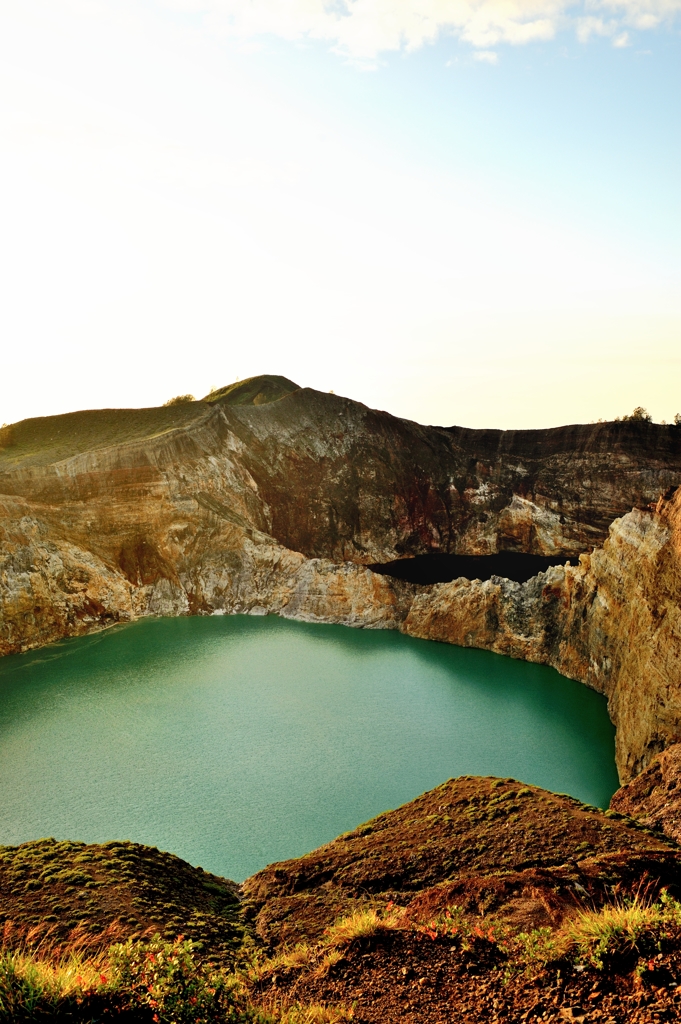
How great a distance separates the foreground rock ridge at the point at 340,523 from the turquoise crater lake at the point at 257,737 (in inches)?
91.4

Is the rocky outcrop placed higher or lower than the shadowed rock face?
lower

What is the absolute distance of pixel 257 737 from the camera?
19.3 metres

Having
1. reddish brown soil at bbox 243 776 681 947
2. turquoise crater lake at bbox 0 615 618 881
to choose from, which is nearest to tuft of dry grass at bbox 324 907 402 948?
reddish brown soil at bbox 243 776 681 947

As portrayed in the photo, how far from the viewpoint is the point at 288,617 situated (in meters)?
35.0

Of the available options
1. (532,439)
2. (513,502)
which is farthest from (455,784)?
(532,439)

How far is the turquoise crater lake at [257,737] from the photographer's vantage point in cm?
1479

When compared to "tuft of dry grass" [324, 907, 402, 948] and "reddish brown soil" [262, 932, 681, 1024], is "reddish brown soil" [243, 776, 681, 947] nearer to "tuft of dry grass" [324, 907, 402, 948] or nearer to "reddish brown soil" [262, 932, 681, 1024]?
"tuft of dry grass" [324, 907, 402, 948]

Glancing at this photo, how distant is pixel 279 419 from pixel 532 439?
1896 cm

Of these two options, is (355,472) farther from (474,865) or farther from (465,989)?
(465,989)

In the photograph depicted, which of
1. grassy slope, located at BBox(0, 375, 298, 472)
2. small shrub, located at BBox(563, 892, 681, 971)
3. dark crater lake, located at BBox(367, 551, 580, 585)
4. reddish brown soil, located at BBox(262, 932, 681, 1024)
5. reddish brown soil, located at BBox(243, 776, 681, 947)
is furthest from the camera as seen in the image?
grassy slope, located at BBox(0, 375, 298, 472)

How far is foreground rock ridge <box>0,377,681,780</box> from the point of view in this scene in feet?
83.3

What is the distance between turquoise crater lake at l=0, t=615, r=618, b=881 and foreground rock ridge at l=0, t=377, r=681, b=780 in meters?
2.32

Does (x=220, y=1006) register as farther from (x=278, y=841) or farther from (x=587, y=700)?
(x=587, y=700)

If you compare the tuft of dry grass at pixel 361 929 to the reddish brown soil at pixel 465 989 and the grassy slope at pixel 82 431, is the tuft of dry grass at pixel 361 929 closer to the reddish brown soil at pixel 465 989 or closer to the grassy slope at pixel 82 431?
the reddish brown soil at pixel 465 989
